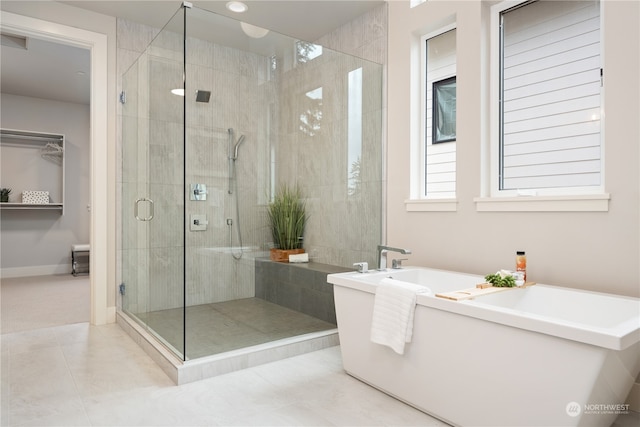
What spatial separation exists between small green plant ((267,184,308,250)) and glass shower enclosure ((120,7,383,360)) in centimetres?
6

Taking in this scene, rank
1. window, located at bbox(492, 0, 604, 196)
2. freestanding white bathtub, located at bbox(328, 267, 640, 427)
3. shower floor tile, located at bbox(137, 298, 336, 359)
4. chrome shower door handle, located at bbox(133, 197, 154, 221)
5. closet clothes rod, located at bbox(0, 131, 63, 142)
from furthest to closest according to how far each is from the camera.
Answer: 1. closet clothes rod, located at bbox(0, 131, 63, 142)
2. chrome shower door handle, located at bbox(133, 197, 154, 221)
3. shower floor tile, located at bbox(137, 298, 336, 359)
4. window, located at bbox(492, 0, 604, 196)
5. freestanding white bathtub, located at bbox(328, 267, 640, 427)

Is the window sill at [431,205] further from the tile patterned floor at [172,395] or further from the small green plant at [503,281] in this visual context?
the tile patterned floor at [172,395]

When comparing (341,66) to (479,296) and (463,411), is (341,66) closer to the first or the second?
(479,296)

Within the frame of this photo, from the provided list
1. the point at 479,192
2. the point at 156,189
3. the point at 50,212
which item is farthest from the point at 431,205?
the point at 50,212

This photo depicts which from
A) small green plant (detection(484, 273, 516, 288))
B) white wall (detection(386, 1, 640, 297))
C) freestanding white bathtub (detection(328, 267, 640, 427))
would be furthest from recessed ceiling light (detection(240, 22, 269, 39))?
small green plant (detection(484, 273, 516, 288))

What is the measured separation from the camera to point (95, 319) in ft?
11.6

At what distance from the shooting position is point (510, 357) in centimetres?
159

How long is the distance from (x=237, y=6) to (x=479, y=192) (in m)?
2.44

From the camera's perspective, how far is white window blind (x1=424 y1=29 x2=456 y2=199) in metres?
3.05

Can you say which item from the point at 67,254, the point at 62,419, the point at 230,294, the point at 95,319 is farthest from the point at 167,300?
the point at 67,254

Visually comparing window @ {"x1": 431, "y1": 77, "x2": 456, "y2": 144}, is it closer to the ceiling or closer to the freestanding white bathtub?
the ceiling

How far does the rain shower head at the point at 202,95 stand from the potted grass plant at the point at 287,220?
A: 74cm

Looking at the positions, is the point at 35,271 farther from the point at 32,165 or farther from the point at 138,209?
the point at 138,209

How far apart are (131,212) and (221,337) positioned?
147 cm
